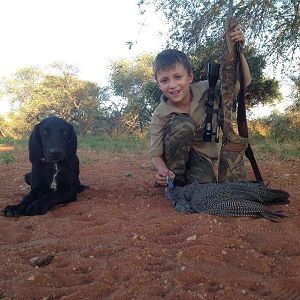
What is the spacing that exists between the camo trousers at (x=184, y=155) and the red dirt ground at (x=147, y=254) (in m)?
0.42

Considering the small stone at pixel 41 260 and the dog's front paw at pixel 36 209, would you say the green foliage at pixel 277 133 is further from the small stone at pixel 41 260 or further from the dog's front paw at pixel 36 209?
the small stone at pixel 41 260

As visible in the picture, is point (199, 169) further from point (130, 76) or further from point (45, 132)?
point (130, 76)

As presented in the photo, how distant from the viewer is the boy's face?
310 cm

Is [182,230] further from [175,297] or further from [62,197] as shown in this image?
[62,197]

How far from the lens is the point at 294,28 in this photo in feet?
19.4

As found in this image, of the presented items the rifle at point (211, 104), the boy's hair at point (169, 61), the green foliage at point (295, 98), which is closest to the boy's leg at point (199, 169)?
the rifle at point (211, 104)

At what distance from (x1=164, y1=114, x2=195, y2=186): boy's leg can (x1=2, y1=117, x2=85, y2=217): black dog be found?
2.99 ft

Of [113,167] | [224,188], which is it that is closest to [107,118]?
[113,167]

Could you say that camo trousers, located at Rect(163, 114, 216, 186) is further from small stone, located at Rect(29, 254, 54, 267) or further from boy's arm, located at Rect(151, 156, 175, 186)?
small stone, located at Rect(29, 254, 54, 267)

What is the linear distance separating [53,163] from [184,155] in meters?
1.20

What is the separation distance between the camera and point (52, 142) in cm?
326

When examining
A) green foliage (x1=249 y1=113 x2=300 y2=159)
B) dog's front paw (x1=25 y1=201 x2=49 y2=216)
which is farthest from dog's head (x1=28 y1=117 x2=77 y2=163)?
green foliage (x1=249 y1=113 x2=300 y2=159)

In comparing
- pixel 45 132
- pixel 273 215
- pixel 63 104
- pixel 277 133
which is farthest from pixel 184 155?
pixel 63 104

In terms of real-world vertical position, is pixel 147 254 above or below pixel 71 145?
below
